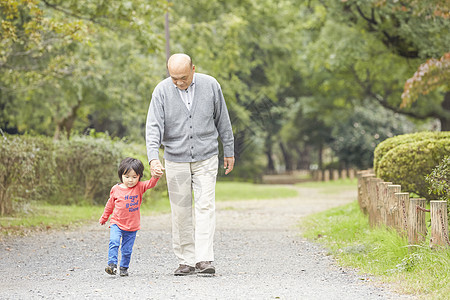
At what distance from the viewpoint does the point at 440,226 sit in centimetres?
585

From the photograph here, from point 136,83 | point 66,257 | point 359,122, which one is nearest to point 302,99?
point 359,122

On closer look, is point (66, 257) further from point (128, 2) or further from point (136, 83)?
point (136, 83)

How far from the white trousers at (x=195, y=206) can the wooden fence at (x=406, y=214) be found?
1.96m

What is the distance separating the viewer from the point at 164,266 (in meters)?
6.82

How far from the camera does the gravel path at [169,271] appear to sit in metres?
5.18

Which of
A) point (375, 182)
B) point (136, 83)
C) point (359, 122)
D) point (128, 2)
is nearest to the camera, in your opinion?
point (375, 182)

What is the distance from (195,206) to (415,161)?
4.22m

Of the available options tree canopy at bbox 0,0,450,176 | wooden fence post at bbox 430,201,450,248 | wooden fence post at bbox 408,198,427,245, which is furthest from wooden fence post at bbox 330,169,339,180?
wooden fence post at bbox 430,201,450,248

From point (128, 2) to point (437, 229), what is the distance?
8036 mm

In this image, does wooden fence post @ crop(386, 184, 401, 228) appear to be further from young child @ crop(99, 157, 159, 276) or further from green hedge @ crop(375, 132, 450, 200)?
young child @ crop(99, 157, 159, 276)

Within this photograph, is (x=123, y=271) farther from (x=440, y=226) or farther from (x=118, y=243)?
(x=440, y=226)

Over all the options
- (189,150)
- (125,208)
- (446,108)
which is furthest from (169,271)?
(446,108)

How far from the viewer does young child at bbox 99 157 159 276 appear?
597 cm

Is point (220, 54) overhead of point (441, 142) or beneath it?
overhead
